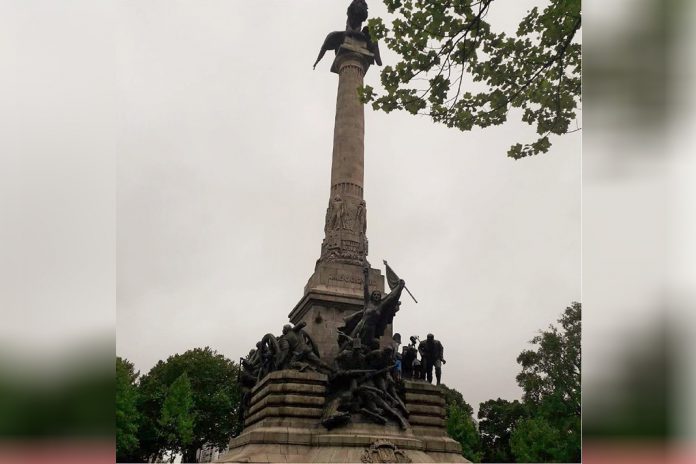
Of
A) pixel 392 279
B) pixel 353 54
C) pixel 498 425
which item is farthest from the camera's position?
pixel 498 425

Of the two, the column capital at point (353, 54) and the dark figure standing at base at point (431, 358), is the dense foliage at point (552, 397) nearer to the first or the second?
the dark figure standing at base at point (431, 358)

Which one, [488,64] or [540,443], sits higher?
[488,64]

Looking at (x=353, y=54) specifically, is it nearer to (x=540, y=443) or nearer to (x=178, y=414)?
(x=540, y=443)

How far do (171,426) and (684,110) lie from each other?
42686 mm

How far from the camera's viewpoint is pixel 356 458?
13430 mm

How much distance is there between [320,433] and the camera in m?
14.4

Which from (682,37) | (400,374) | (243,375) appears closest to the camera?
(682,37)

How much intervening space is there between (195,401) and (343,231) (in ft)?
94.7

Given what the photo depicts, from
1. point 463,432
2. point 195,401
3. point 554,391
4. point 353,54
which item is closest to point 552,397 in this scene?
point 554,391

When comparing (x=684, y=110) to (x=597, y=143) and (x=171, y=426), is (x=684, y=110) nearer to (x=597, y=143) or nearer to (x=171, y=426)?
(x=597, y=143)

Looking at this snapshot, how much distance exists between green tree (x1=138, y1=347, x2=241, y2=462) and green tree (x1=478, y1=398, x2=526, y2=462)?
2165 centimetres

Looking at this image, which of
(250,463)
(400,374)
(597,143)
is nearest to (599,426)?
(597,143)

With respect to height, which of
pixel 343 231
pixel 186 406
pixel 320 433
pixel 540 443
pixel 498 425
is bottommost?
pixel 498 425

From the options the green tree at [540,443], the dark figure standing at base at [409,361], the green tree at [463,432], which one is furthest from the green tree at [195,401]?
the dark figure standing at base at [409,361]
